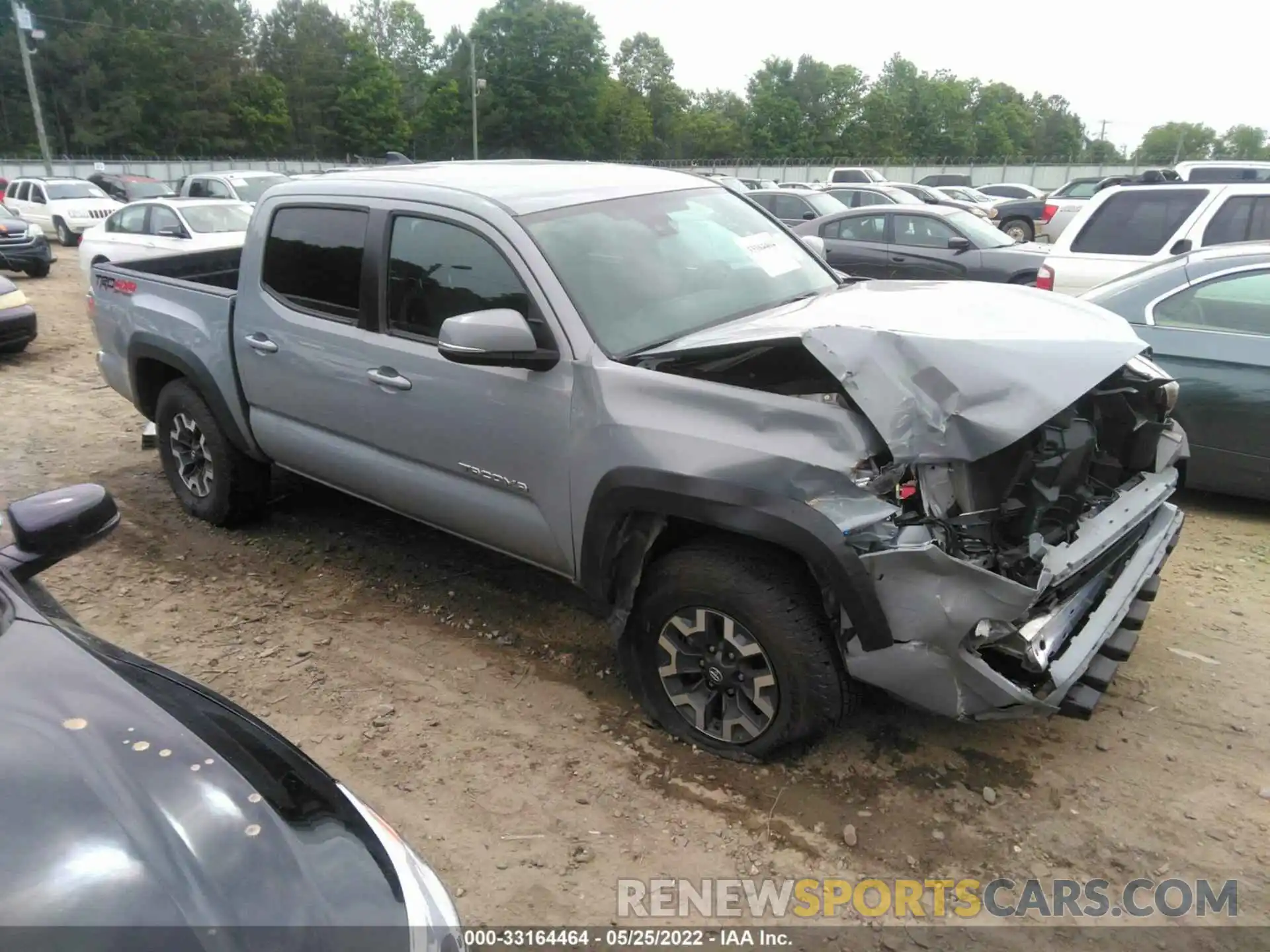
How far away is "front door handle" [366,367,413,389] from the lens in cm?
383

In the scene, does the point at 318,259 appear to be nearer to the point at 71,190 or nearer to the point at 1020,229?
the point at 1020,229

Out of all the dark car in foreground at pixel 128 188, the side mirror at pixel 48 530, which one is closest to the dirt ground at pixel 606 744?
the side mirror at pixel 48 530

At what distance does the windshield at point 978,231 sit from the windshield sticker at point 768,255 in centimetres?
751

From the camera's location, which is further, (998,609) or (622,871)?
(622,871)

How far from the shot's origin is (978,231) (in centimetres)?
1112

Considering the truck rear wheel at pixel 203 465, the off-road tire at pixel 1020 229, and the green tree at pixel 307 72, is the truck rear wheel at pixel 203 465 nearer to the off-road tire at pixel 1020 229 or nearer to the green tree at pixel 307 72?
the off-road tire at pixel 1020 229

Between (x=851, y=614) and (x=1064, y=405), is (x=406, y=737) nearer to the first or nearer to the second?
(x=851, y=614)

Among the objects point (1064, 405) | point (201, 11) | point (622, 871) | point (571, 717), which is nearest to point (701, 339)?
point (1064, 405)

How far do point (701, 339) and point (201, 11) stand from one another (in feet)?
275

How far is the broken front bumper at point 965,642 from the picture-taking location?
255cm

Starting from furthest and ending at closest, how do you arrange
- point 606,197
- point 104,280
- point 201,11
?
point 201,11
point 104,280
point 606,197

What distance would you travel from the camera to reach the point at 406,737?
345 cm

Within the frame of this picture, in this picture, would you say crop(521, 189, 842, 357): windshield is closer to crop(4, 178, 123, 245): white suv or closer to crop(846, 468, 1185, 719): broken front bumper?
crop(846, 468, 1185, 719): broken front bumper

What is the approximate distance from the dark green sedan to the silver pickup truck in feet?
5.69
